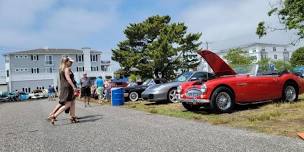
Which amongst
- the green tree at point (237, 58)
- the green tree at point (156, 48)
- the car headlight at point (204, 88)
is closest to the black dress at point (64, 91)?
the car headlight at point (204, 88)

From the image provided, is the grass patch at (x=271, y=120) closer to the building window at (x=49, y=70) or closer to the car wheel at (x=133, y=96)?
the car wheel at (x=133, y=96)

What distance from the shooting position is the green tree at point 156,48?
4452cm

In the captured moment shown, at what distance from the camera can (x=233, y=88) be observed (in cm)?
1127

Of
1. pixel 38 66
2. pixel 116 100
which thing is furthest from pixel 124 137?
pixel 38 66

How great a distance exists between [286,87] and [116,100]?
866 centimetres

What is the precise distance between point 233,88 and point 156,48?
33.2 meters

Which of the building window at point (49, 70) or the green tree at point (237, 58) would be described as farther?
the building window at point (49, 70)

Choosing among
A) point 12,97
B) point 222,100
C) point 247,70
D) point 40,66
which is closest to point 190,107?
point 222,100

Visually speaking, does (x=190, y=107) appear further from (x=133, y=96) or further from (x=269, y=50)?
(x=269, y=50)

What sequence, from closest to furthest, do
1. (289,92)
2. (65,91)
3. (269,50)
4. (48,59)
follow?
(65,91) < (289,92) < (48,59) < (269,50)

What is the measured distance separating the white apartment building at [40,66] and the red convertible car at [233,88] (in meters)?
67.3

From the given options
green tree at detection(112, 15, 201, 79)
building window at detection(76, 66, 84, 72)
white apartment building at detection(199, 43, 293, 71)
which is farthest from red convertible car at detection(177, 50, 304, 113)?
white apartment building at detection(199, 43, 293, 71)

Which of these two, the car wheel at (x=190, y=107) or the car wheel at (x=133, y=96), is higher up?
the car wheel at (x=133, y=96)

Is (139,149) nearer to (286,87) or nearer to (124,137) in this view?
(124,137)
